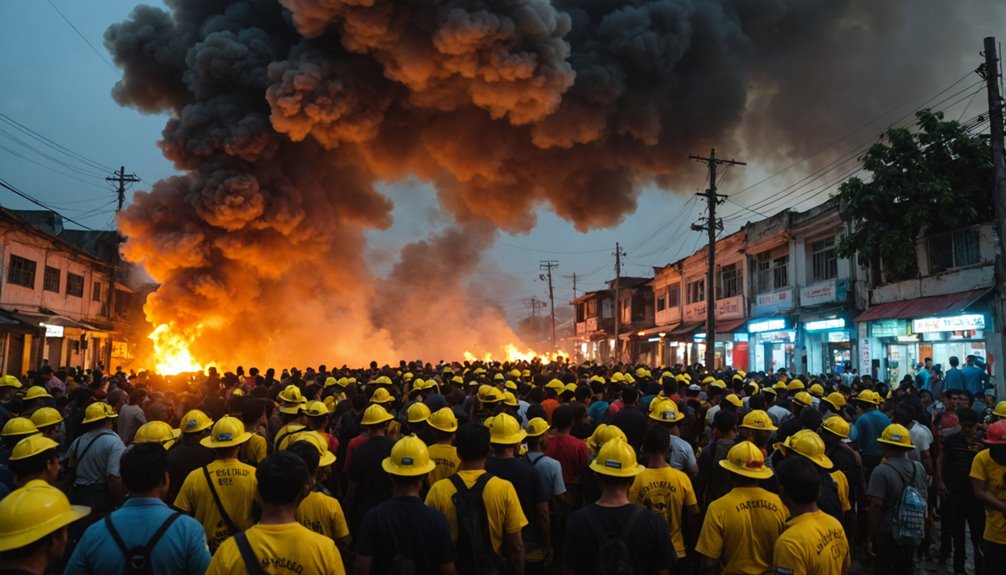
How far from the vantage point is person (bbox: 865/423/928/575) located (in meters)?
5.04

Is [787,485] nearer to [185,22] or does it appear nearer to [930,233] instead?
[930,233]

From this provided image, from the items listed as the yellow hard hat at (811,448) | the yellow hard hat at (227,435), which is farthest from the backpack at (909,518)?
the yellow hard hat at (227,435)

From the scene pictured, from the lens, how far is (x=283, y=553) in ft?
8.98

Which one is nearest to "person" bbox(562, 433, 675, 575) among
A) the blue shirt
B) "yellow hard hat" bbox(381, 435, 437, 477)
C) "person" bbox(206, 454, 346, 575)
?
"yellow hard hat" bbox(381, 435, 437, 477)

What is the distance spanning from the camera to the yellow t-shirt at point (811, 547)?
3137 mm

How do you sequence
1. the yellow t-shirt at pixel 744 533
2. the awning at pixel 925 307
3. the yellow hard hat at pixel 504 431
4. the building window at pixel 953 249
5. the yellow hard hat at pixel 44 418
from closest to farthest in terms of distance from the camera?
the yellow t-shirt at pixel 744 533
the yellow hard hat at pixel 504 431
the yellow hard hat at pixel 44 418
the awning at pixel 925 307
the building window at pixel 953 249

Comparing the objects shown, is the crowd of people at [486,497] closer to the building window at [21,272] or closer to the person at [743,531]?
the person at [743,531]

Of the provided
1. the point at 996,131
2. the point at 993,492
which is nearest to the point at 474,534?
the point at 993,492

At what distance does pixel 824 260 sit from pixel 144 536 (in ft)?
79.9

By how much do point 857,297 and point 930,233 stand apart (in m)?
3.60

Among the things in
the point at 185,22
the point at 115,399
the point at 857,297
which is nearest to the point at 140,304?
the point at 185,22

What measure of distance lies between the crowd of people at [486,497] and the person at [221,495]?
0.01m

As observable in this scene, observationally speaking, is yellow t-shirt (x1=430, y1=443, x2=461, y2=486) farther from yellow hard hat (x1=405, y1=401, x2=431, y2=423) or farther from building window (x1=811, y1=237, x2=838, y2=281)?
building window (x1=811, y1=237, x2=838, y2=281)

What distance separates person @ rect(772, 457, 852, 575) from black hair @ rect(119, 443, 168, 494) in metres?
3.06
